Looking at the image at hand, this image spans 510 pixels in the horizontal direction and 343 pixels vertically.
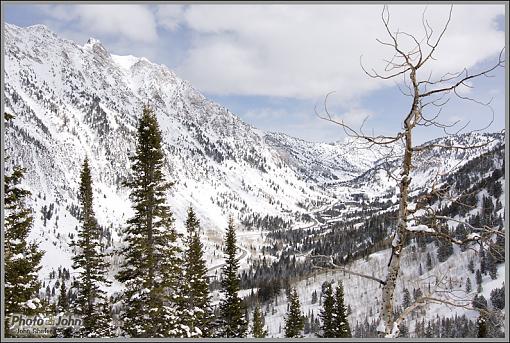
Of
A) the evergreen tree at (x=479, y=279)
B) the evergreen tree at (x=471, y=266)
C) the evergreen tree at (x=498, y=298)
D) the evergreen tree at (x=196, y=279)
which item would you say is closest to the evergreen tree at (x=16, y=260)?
the evergreen tree at (x=196, y=279)

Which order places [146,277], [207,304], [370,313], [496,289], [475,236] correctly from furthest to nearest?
[370,313], [496,289], [207,304], [146,277], [475,236]

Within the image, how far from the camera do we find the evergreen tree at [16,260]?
10.5 metres

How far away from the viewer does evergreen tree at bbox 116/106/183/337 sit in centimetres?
1464

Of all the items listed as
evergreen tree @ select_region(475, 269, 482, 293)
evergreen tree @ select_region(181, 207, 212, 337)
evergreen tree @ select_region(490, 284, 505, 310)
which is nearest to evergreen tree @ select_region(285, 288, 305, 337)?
evergreen tree @ select_region(181, 207, 212, 337)

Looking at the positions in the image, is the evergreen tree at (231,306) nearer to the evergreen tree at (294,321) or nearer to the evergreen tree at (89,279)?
the evergreen tree at (89,279)

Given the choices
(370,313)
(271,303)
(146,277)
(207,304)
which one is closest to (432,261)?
(370,313)

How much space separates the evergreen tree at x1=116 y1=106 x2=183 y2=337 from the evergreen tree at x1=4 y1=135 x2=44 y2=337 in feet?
11.3

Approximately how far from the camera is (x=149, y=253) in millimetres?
14656

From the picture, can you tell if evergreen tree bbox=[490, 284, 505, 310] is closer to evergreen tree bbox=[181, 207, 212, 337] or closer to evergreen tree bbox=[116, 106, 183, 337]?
evergreen tree bbox=[181, 207, 212, 337]

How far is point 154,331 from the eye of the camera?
48.5 ft

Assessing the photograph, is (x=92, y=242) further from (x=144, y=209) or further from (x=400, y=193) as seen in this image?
(x=400, y=193)

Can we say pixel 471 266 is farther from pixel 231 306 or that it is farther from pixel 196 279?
pixel 196 279

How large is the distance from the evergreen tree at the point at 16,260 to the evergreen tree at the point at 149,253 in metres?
3.45

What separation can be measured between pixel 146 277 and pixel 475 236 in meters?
12.2
